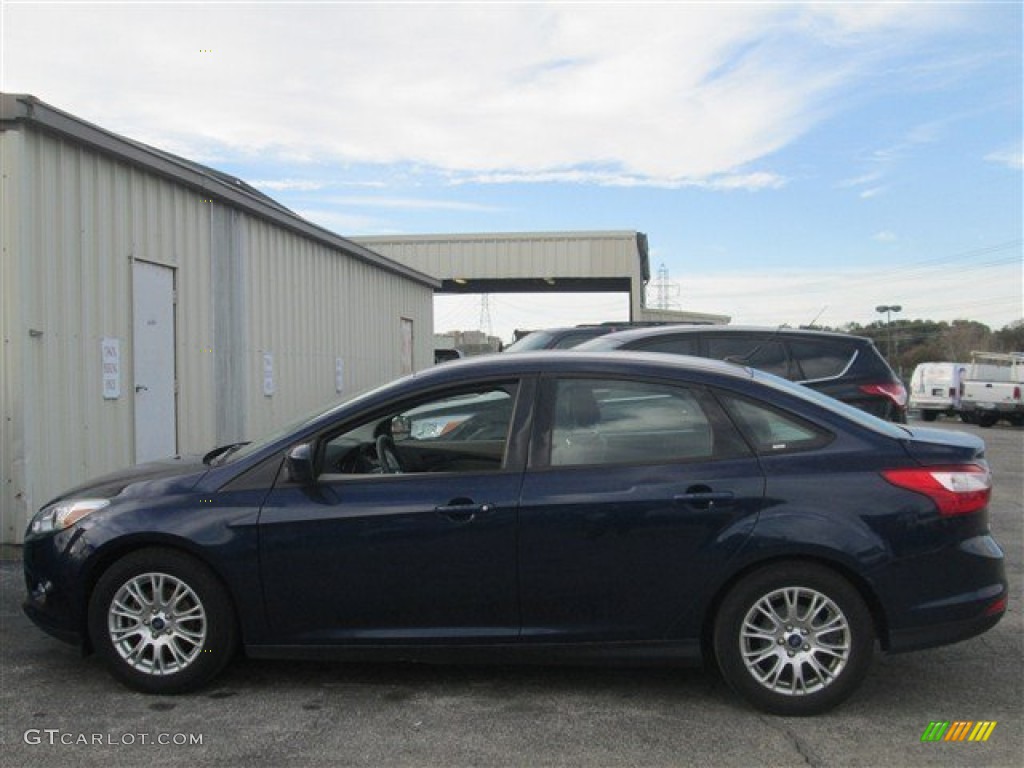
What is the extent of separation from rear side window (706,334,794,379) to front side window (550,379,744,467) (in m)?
3.68

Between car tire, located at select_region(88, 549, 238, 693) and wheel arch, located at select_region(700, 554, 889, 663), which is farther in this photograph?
car tire, located at select_region(88, 549, 238, 693)

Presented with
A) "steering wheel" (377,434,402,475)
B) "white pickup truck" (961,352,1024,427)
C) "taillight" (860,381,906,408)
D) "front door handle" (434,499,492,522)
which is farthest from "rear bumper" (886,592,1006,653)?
"white pickup truck" (961,352,1024,427)

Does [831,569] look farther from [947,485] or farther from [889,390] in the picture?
[889,390]

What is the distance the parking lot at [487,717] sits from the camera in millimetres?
3574

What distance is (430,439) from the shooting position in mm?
4633

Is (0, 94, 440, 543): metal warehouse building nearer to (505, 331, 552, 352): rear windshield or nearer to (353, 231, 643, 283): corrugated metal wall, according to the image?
(505, 331, 552, 352): rear windshield

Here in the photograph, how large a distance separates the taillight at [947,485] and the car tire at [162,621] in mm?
3102

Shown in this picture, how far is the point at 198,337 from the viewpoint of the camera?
970cm

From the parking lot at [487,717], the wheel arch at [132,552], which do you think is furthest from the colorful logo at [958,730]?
the wheel arch at [132,552]

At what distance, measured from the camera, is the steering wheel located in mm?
4300

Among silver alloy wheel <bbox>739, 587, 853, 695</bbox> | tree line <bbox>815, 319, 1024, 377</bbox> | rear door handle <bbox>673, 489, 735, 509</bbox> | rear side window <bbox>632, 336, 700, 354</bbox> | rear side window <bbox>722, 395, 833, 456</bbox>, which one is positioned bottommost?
silver alloy wheel <bbox>739, 587, 853, 695</bbox>

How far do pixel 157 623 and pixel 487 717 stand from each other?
62.7 inches

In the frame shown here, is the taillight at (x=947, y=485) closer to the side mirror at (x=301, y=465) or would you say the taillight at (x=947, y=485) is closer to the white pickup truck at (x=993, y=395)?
the side mirror at (x=301, y=465)

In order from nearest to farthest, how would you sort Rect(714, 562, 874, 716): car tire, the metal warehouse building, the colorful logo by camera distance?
the colorful logo < Rect(714, 562, 874, 716): car tire < the metal warehouse building
